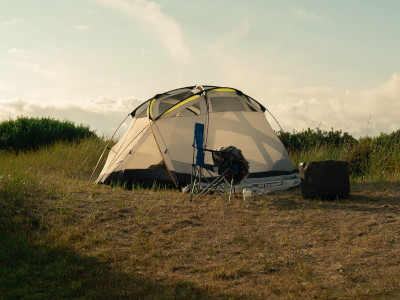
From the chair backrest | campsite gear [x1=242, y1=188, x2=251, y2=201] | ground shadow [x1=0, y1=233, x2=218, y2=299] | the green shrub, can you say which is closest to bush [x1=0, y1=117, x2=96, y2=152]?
the green shrub

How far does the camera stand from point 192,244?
5422 millimetres

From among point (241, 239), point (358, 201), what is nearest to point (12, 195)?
point (241, 239)

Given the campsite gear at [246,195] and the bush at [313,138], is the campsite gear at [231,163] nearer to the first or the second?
the campsite gear at [246,195]

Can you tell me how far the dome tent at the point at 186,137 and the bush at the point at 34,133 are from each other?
21.5 ft

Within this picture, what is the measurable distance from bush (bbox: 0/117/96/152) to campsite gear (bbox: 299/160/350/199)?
9981mm

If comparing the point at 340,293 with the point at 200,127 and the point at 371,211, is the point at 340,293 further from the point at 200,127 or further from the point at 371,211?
the point at 200,127

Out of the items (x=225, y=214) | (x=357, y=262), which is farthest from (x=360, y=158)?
(x=357, y=262)

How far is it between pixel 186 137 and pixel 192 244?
398cm

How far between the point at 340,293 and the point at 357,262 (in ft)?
2.68

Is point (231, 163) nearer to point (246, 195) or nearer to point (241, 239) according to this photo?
point (246, 195)

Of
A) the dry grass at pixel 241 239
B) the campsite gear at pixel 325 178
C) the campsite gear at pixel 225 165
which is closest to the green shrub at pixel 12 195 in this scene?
the dry grass at pixel 241 239

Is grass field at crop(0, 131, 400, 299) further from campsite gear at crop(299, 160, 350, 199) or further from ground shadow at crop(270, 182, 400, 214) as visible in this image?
campsite gear at crop(299, 160, 350, 199)

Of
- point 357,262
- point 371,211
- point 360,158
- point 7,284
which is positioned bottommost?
point 7,284

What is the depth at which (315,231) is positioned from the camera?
18.9 ft
